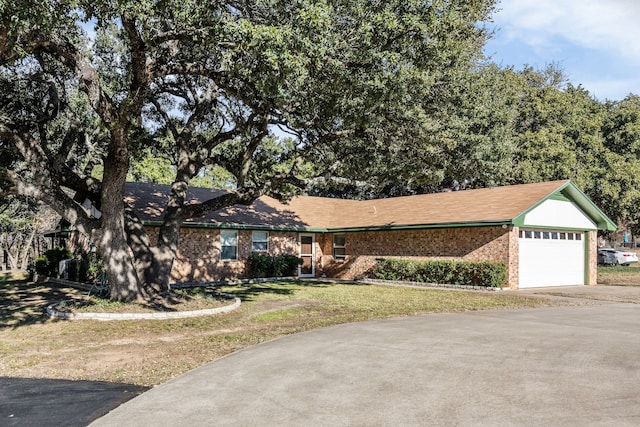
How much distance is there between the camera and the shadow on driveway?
5.28m

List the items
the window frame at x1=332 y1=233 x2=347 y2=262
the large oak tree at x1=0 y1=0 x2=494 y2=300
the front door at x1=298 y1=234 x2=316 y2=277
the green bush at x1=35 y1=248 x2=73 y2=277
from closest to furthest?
1. the large oak tree at x1=0 y1=0 x2=494 y2=300
2. the green bush at x1=35 y1=248 x2=73 y2=277
3. the front door at x1=298 y1=234 x2=316 y2=277
4. the window frame at x1=332 y1=233 x2=347 y2=262

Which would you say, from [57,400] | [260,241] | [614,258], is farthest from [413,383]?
[614,258]

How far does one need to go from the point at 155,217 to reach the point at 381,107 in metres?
11.9

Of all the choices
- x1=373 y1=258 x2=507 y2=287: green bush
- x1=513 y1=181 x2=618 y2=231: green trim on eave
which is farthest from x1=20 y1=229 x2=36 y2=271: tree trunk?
x1=513 y1=181 x2=618 y2=231: green trim on eave

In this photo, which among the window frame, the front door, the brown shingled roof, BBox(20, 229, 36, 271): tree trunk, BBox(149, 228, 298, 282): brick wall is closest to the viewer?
the brown shingled roof

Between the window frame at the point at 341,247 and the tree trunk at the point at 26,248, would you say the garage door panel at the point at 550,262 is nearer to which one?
the window frame at the point at 341,247

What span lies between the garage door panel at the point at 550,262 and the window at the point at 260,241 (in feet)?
37.1

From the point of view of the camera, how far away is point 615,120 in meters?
36.0

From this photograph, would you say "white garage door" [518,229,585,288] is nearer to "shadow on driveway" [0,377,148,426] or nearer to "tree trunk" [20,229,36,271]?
"shadow on driveway" [0,377,148,426]

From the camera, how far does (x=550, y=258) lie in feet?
71.6

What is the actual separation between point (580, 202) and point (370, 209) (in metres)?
10.1

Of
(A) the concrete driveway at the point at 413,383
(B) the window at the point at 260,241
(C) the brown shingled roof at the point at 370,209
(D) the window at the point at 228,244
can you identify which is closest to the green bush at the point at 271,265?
(B) the window at the point at 260,241

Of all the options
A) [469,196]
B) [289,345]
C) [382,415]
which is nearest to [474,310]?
[289,345]

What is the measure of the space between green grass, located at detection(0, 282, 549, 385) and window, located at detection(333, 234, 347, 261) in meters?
8.07
